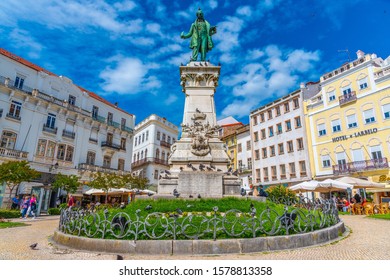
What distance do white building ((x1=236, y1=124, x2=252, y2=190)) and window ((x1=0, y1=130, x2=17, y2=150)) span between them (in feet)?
112

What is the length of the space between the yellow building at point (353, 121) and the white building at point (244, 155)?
11976 millimetres

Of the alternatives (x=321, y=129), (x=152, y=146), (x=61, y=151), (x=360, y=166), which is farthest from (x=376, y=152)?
(x=61, y=151)

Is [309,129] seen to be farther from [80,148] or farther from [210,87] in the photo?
[80,148]

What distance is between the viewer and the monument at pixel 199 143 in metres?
10.9

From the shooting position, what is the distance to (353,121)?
30.3 meters

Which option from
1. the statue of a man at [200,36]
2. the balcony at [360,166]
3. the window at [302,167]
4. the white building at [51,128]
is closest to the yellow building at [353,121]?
the balcony at [360,166]

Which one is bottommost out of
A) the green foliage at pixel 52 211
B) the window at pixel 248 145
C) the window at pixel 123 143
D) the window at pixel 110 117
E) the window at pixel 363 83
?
the green foliage at pixel 52 211

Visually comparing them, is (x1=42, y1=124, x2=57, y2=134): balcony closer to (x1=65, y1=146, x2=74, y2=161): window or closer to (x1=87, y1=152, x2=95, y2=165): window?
(x1=65, y1=146, x2=74, y2=161): window

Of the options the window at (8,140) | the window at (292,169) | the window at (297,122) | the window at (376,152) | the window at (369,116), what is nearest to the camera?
the window at (8,140)

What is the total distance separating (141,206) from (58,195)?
2379 cm

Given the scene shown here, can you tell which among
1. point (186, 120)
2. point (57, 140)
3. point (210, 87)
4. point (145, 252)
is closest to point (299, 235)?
point (145, 252)

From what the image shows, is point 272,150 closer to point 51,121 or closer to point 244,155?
point 244,155

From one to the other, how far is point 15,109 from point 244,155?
3560cm

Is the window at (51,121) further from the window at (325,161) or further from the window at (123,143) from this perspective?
the window at (325,161)
